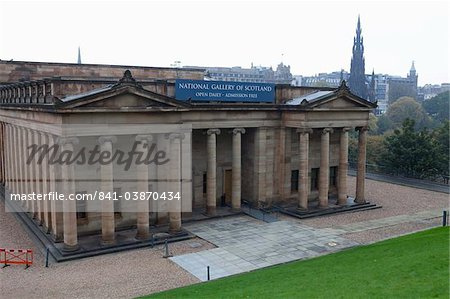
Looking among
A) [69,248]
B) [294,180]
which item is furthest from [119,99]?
[294,180]

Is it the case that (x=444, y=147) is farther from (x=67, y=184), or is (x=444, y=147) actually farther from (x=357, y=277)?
(x=67, y=184)

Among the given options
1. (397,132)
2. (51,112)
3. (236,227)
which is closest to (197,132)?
(236,227)

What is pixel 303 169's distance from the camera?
40531 millimetres

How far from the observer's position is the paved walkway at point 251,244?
28172mm

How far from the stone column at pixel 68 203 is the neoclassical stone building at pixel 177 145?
67mm

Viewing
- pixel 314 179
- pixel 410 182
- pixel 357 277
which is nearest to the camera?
pixel 357 277

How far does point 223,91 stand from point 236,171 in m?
7.37

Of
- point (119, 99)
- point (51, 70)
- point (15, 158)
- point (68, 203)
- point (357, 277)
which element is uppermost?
point (51, 70)

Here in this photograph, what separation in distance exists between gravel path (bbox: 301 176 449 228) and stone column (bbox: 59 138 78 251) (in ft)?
63.6

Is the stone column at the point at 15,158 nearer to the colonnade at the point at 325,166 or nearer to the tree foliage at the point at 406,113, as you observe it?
the colonnade at the point at 325,166

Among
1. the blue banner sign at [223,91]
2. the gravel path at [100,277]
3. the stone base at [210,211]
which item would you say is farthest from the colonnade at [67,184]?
the stone base at [210,211]

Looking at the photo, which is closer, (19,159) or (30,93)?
(30,93)

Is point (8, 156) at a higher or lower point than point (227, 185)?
higher

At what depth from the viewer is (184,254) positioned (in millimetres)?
30109
